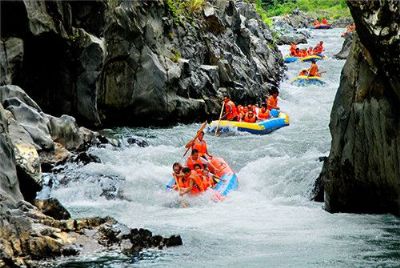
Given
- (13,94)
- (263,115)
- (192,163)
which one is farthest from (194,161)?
(263,115)

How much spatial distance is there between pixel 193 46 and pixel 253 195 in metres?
10.4

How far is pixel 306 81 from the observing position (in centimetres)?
2827

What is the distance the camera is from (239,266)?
7.41 m

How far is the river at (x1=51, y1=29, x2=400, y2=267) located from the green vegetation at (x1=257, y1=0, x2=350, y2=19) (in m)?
43.5

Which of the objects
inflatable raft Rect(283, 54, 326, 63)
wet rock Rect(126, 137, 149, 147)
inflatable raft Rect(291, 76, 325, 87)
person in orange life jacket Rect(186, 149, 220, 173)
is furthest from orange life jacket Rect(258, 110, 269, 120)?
inflatable raft Rect(283, 54, 326, 63)

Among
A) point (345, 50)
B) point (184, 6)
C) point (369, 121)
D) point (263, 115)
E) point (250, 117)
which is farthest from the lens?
point (345, 50)

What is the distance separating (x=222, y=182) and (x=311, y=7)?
187ft

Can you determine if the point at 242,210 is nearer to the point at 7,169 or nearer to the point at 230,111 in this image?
the point at 7,169

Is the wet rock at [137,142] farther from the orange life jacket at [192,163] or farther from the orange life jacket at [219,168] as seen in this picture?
the orange life jacket at [192,163]

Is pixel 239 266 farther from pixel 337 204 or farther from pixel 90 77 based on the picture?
pixel 90 77

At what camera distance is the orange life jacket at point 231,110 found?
19.6 m

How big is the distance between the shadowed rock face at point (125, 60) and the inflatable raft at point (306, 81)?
3207 millimetres

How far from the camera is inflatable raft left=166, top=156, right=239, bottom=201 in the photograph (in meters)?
12.2

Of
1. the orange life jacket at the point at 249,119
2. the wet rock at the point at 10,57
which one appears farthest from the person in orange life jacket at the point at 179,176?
the orange life jacket at the point at 249,119
